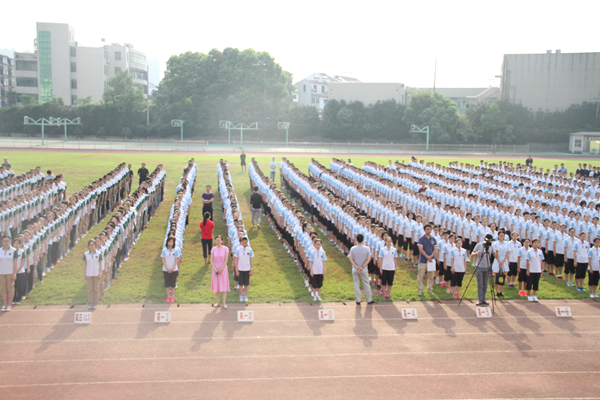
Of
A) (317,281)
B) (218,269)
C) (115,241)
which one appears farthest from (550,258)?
(115,241)

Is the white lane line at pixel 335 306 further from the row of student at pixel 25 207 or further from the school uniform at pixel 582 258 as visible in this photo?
the row of student at pixel 25 207

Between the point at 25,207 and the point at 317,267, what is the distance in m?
10.3

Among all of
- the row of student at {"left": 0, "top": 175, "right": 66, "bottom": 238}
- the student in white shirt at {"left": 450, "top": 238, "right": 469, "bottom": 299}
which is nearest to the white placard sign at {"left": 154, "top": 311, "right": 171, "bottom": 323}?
the student in white shirt at {"left": 450, "top": 238, "right": 469, "bottom": 299}

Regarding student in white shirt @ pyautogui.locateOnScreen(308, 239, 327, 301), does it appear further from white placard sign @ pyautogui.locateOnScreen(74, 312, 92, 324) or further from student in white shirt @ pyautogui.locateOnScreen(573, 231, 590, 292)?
student in white shirt @ pyautogui.locateOnScreen(573, 231, 590, 292)

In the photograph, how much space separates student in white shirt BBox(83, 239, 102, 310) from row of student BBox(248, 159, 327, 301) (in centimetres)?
456

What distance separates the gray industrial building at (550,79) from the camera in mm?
67062

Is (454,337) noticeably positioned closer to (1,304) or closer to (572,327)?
(572,327)

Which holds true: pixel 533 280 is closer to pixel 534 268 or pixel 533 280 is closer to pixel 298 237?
pixel 534 268

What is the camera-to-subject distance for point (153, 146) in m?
54.1

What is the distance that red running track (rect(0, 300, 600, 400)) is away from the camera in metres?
7.44

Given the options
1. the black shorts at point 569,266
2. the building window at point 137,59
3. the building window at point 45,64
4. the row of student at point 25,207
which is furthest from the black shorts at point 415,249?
the building window at point 137,59

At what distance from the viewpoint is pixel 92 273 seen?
1041cm

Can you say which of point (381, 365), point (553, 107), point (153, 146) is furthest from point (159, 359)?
point (553, 107)

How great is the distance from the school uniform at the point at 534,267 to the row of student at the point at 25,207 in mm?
14092
